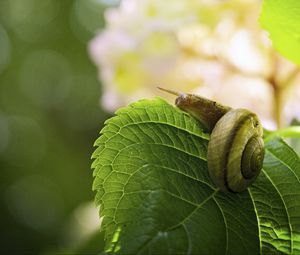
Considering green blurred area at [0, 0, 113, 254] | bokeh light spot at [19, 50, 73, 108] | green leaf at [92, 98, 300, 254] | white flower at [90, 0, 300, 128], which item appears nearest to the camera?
green leaf at [92, 98, 300, 254]

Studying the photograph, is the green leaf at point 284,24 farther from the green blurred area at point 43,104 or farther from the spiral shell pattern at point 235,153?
the green blurred area at point 43,104

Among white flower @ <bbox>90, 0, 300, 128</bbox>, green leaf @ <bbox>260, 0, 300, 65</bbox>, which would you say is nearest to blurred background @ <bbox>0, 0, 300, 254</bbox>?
white flower @ <bbox>90, 0, 300, 128</bbox>

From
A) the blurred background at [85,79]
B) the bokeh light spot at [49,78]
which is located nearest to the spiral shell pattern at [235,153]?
the blurred background at [85,79]

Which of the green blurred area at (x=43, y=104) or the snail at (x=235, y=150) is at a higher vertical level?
the green blurred area at (x=43, y=104)

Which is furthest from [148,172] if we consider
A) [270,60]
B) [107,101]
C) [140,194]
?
[107,101]

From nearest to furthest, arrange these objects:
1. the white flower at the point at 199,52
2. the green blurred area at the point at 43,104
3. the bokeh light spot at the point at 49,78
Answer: the white flower at the point at 199,52, the green blurred area at the point at 43,104, the bokeh light spot at the point at 49,78

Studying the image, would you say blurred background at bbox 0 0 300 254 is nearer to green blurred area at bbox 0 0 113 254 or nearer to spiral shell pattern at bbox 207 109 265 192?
green blurred area at bbox 0 0 113 254

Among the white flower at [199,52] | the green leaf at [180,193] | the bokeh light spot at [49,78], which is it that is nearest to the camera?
the green leaf at [180,193]
